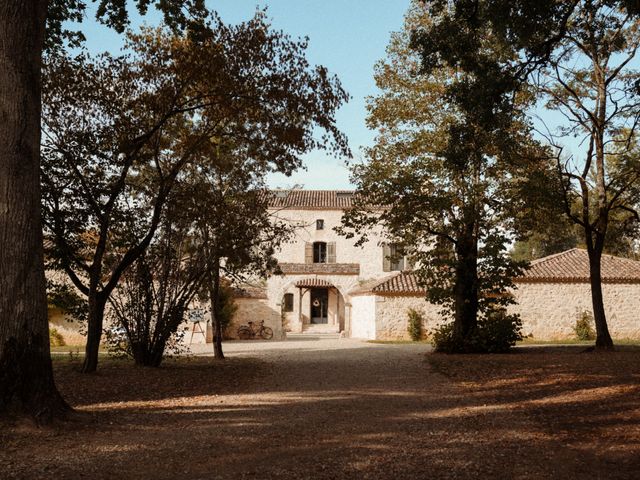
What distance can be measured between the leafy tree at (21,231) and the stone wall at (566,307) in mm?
22280

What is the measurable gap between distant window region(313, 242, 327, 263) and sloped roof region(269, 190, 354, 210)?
7.29ft

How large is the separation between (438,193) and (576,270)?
12.8 meters

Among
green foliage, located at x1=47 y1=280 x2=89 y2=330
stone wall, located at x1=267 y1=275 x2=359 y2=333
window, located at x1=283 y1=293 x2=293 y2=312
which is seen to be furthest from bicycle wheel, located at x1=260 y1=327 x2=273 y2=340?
green foliage, located at x1=47 y1=280 x2=89 y2=330

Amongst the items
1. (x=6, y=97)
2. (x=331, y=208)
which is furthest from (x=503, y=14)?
(x=331, y=208)

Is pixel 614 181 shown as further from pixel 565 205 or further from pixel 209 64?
pixel 209 64

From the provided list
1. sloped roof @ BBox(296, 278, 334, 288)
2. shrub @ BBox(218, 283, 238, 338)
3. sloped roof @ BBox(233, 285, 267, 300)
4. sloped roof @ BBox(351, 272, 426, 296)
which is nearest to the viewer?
sloped roof @ BBox(351, 272, 426, 296)

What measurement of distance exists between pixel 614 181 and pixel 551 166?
174 cm

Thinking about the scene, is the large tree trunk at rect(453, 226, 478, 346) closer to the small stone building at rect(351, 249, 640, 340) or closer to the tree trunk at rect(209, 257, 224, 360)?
the tree trunk at rect(209, 257, 224, 360)

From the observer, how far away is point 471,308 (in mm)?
16859

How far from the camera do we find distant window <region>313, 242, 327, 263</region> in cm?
3603

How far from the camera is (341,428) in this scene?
6.25m

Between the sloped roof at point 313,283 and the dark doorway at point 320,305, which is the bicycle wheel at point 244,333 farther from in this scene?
the dark doorway at point 320,305

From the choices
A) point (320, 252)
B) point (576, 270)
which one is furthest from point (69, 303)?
point (320, 252)

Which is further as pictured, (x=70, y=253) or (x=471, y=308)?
(x=471, y=308)
